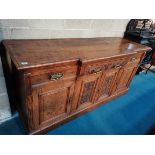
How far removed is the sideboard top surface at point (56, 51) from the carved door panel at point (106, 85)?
0.91 ft

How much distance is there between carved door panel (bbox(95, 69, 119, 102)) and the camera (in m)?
1.63

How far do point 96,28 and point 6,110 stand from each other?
4.95 ft

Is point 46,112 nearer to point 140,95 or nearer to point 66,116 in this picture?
point 66,116

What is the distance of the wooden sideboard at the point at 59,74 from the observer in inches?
42.5

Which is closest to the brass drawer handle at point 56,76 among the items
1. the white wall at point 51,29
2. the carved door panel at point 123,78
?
the white wall at point 51,29

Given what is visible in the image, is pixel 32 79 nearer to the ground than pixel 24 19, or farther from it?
nearer to the ground

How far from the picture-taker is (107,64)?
1.49m

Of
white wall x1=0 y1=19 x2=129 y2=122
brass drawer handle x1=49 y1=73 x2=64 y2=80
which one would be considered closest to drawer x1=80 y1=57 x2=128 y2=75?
brass drawer handle x1=49 y1=73 x2=64 y2=80

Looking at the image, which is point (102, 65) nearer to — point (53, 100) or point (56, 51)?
point (56, 51)

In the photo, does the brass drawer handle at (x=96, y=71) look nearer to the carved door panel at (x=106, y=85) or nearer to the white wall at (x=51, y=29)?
the carved door panel at (x=106, y=85)

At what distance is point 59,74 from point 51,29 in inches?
25.0

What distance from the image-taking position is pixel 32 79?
3.43ft

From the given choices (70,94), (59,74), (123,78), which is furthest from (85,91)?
(123,78)
